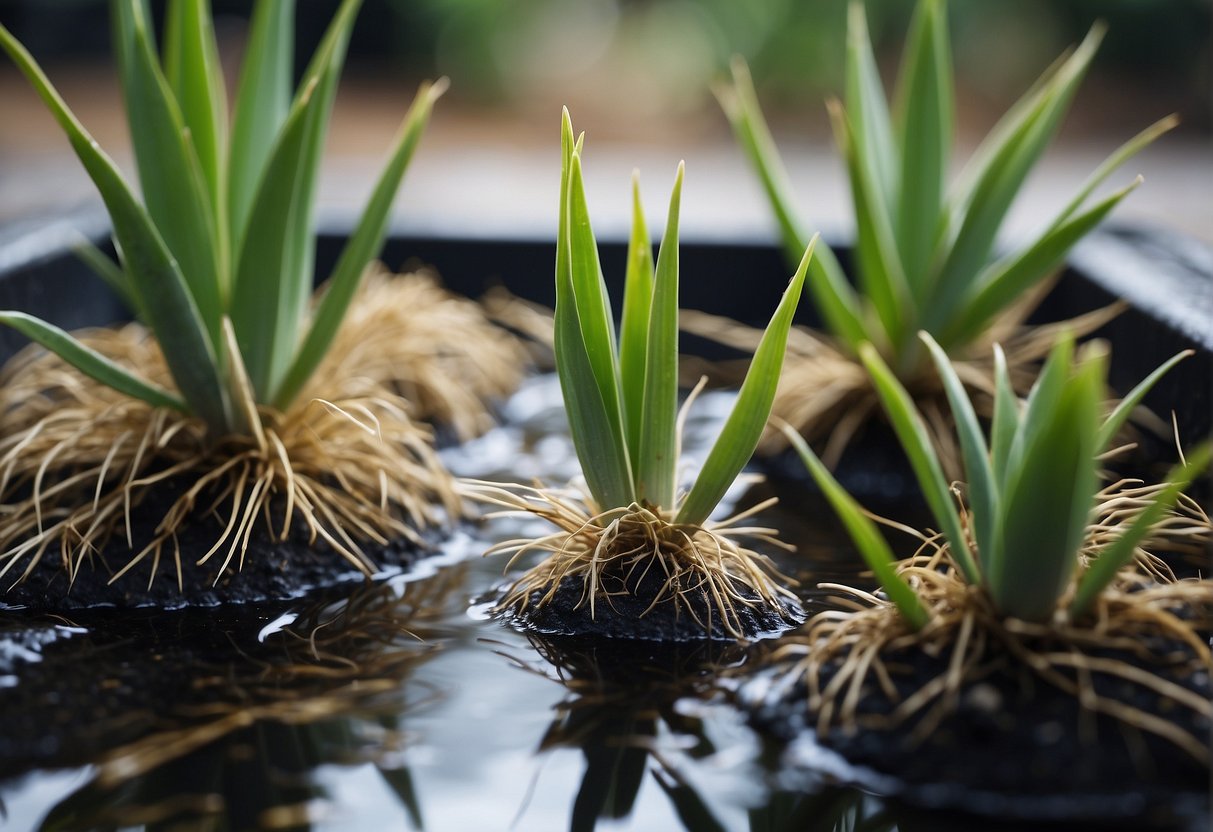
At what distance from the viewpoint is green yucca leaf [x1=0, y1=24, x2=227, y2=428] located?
1.41 metres

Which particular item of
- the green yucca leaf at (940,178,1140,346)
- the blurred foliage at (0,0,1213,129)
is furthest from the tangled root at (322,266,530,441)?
the blurred foliage at (0,0,1213,129)

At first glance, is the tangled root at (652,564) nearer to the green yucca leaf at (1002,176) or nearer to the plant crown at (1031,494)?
the plant crown at (1031,494)

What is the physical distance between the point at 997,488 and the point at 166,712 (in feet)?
2.85

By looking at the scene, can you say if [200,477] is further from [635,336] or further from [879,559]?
[879,559]

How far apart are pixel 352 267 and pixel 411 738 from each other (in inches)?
27.2

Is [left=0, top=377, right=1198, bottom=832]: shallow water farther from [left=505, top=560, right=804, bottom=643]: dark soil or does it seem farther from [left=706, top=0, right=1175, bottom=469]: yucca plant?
[left=706, top=0, right=1175, bottom=469]: yucca plant

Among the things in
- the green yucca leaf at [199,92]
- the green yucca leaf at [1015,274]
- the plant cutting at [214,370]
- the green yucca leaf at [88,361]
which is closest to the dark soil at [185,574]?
the plant cutting at [214,370]

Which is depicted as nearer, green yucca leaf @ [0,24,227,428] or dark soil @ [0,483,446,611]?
green yucca leaf @ [0,24,227,428]

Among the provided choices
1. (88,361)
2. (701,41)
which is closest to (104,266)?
(88,361)

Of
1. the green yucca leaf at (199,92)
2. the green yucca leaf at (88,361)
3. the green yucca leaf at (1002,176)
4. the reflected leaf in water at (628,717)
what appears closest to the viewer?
the reflected leaf in water at (628,717)

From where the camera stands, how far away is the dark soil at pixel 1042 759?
42.9 inches

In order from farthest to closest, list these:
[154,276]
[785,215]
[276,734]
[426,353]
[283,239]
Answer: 1. [426,353]
2. [785,215]
3. [283,239]
4. [154,276]
5. [276,734]

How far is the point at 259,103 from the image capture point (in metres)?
1.75

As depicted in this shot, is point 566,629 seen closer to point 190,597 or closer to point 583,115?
point 190,597
